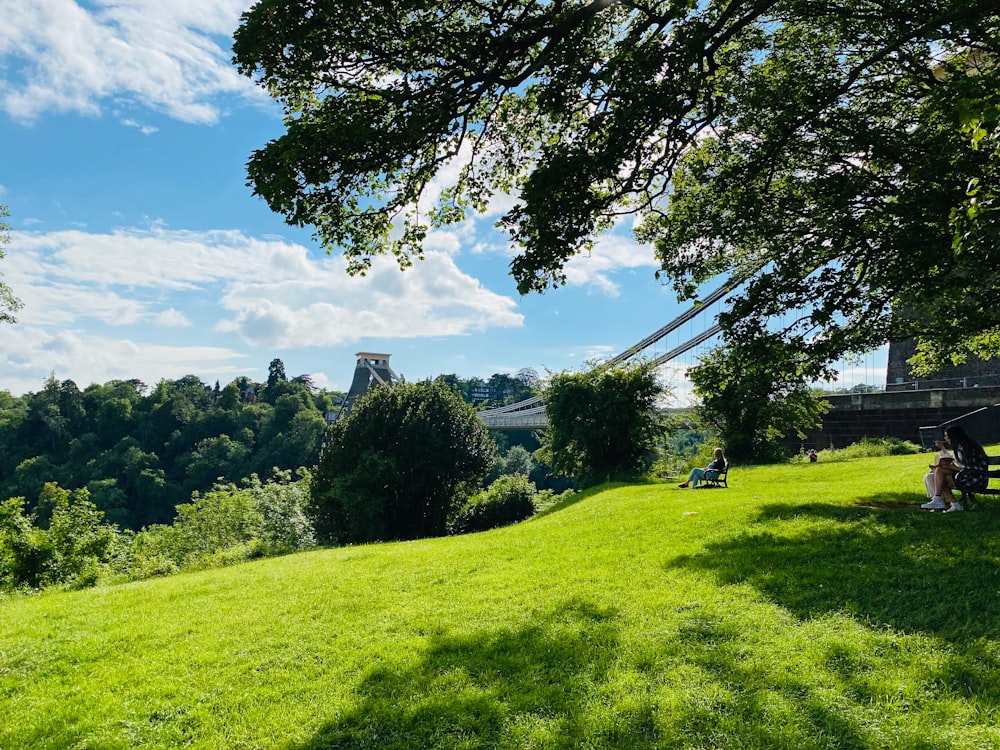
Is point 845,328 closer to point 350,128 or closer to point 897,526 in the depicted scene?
point 897,526

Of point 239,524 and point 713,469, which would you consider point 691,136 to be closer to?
point 713,469

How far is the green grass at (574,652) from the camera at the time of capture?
3631 millimetres

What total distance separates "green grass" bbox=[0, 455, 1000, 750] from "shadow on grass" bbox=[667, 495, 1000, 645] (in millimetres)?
31

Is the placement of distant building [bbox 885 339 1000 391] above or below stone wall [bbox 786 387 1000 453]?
above

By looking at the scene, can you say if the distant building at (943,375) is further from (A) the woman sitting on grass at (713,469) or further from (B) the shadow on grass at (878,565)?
(B) the shadow on grass at (878,565)

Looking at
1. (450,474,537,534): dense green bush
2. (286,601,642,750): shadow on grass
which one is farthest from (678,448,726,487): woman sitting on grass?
(286,601,642,750): shadow on grass

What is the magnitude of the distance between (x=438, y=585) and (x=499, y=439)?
228ft

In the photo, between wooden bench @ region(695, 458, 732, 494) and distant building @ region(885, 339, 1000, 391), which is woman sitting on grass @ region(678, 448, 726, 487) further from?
distant building @ region(885, 339, 1000, 391)

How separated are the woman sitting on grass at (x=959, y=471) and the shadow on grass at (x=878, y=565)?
1.27 feet

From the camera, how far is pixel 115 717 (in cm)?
447

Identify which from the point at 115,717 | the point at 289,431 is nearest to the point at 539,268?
the point at 115,717

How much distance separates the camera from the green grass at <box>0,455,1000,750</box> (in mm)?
3631

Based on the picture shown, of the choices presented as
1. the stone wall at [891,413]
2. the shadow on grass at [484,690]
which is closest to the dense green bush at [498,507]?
the stone wall at [891,413]

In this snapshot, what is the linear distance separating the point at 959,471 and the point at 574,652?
22.2ft
